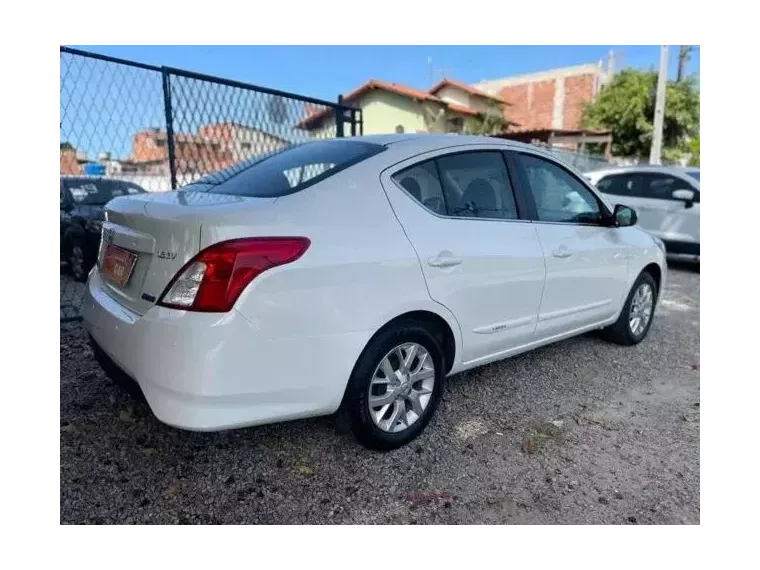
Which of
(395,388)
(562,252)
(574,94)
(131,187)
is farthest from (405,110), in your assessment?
(395,388)

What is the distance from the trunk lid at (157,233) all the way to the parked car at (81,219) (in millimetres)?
2978

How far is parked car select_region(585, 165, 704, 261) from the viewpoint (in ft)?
25.9

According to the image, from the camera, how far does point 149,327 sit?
2.04 m

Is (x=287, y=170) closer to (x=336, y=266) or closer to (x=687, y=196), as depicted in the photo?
(x=336, y=266)

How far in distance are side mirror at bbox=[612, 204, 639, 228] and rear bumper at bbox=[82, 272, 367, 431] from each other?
2460 mm

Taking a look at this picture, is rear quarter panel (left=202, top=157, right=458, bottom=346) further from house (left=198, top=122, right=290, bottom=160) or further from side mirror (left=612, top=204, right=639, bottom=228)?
house (left=198, top=122, right=290, bottom=160)

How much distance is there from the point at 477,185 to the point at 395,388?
49.0 inches

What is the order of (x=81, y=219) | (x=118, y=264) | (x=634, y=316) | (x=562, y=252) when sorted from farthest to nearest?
(x=81, y=219) → (x=634, y=316) → (x=562, y=252) → (x=118, y=264)

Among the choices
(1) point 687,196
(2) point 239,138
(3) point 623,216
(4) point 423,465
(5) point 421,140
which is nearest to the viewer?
(4) point 423,465

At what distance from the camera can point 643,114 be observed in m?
21.3

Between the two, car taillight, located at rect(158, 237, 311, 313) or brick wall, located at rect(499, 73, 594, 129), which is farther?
brick wall, located at rect(499, 73, 594, 129)

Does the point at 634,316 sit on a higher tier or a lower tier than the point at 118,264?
lower

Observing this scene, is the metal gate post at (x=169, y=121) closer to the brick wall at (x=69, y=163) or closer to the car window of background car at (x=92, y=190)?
the brick wall at (x=69, y=163)

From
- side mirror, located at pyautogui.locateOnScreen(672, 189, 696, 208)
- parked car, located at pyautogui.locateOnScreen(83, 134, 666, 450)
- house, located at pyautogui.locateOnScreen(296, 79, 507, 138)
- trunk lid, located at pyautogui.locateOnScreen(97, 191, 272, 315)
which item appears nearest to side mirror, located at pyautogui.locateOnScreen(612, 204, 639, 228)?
parked car, located at pyautogui.locateOnScreen(83, 134, 666, 450)
